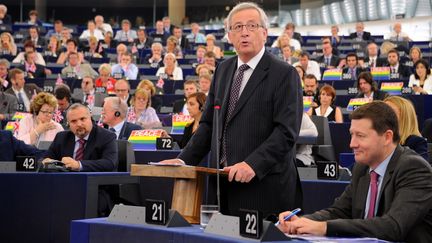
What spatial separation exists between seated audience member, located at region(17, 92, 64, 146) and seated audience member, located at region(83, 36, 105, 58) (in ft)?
28.0

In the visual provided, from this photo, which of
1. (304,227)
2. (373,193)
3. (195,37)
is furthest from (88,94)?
(304,227)

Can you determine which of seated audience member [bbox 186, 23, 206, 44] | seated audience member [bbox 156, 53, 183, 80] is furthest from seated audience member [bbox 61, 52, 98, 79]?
seated audience member [bbox 186, 23, 206, 44]

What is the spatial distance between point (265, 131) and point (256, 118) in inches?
2.6

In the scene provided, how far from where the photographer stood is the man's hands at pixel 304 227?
2.99 metres

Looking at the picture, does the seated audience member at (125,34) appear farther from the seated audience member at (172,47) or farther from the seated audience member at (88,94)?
the seated audience member at (88,94)

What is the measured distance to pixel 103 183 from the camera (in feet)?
19.0

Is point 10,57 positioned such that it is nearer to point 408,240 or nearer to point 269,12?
point 269,12

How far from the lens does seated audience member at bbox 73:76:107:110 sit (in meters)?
11.4

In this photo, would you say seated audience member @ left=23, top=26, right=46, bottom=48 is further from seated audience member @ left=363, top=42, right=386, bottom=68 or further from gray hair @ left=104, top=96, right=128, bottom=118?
gray hair @ left=104, top=96, right=128, bottom=118

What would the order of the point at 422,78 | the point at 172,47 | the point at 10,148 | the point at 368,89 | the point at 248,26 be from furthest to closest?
the point at 172,47, the point at 422,78, the point at 368,89, the point at 10,148, the point at 248,26

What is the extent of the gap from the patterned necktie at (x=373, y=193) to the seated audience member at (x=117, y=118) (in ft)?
15.8

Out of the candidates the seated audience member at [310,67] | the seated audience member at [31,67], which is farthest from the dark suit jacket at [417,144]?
the seated audience member at [31,67]

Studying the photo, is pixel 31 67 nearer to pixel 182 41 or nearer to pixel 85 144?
pixel 182 41

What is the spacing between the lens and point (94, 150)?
6.11m
